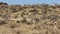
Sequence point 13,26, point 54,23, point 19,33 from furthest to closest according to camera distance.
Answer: point 54,23 → point 13,26 → point 19,33

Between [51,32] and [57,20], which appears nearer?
[51,32]

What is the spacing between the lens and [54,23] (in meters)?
20.0

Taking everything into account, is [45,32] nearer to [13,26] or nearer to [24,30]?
[24,30]

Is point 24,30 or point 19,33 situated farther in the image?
point 24,30

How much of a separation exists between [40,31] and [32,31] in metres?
0.51

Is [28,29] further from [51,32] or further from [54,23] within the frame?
[54,23]

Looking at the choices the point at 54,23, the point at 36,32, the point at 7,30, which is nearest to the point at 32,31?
the point at 36,32

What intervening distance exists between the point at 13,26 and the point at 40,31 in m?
2.70

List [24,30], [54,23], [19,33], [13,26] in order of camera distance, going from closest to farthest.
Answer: [19,33], [24,30], [13,26], [54,23]

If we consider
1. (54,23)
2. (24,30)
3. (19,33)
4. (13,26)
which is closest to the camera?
(19,33)

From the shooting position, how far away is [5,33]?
50.8ft

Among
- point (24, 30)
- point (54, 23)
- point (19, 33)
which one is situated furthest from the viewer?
point (54, 23)

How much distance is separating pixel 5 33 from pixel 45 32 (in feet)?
8.10

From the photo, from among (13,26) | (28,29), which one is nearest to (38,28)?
(28,29)
